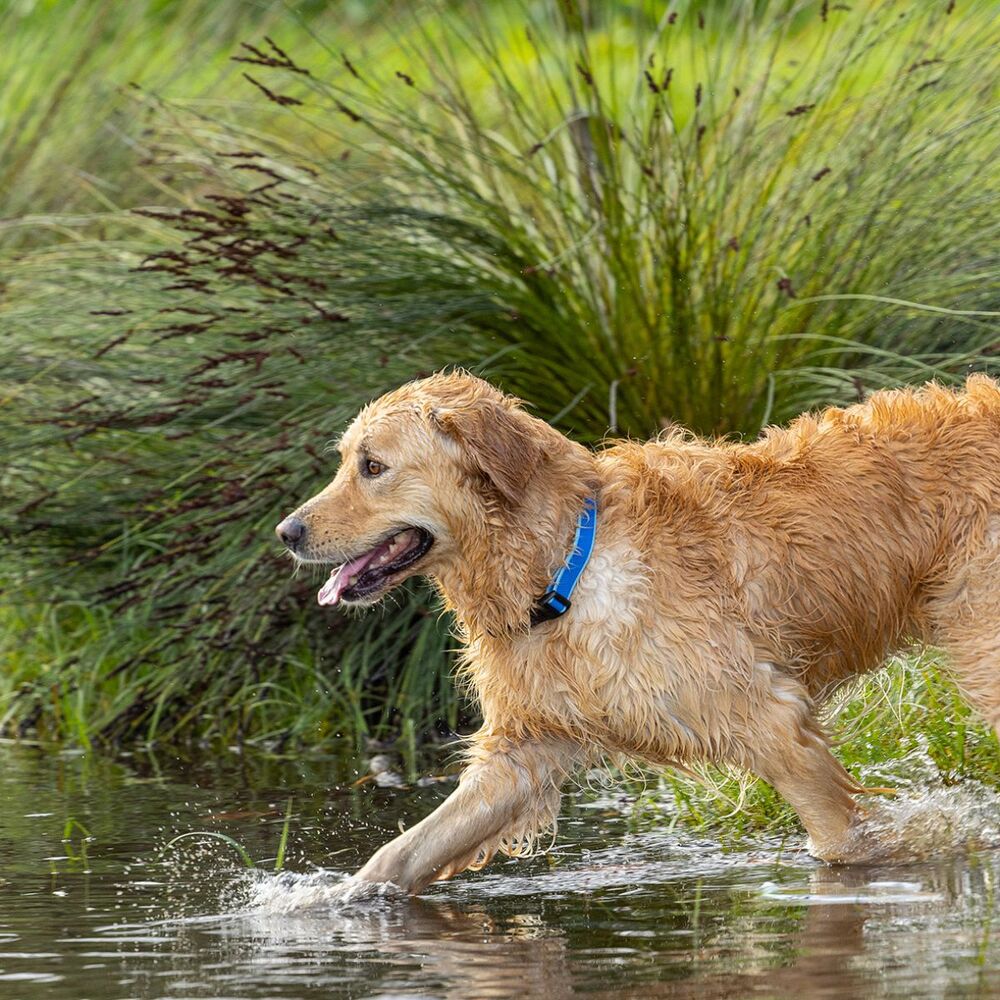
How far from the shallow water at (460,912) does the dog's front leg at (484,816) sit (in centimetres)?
10

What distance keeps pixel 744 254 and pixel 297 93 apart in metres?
3.95

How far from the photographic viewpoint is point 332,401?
7227 mm

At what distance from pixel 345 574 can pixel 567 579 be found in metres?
0.65

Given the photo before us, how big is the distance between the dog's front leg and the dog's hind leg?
114 centimetres

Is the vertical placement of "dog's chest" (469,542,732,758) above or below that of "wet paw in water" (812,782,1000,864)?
above

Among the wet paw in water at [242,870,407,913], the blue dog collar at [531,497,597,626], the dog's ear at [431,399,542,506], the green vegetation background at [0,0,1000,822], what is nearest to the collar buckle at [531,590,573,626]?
the blue dog collar at [531,497,597,626]

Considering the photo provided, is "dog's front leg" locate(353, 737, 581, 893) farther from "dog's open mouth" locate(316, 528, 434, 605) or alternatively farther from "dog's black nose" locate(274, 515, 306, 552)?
"dog's black nose" locate(274, 515, 306, 552)

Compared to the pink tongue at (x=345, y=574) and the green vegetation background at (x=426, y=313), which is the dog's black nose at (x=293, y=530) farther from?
the green vegetation background at (x=426, y=313)

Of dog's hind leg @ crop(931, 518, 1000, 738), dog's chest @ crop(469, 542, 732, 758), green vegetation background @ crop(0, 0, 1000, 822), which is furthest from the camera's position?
green vegetation background @ crop(0, 0, 1000, 822)

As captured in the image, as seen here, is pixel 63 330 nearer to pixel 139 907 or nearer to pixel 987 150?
pixel 139 907

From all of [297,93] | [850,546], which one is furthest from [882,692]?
[297,93]

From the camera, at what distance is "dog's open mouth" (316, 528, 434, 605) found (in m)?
5.19

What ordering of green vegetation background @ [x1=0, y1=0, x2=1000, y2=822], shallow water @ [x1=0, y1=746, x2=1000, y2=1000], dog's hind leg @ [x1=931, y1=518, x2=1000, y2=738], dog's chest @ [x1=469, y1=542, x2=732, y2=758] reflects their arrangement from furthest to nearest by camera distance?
green vegetation background @ [x1=0, y1=0, x2=1000, y2=822]
dog's hind leg @ [x1=931, y1=518, x2=1000, y2=738]
dog's chest @ [x1=469, y1=542, x2=732, y2=758]
shallow water @ [x1=0, y1=746, x2=1000, y2=1000]

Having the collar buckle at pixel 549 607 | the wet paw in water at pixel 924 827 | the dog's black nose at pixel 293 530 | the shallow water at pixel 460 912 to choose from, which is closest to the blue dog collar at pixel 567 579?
the collar buckle at pixel 549 607
